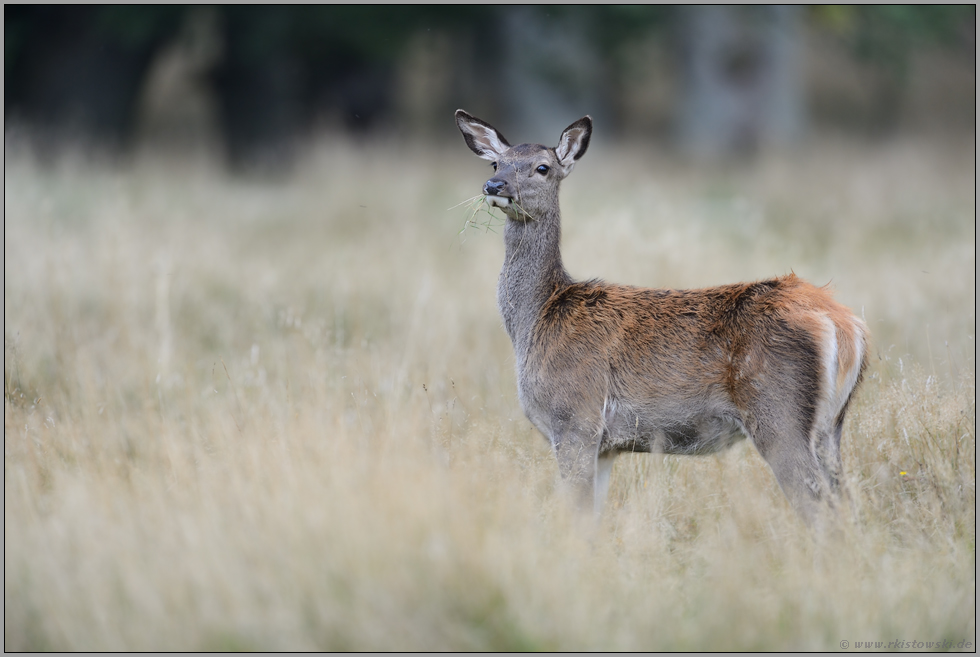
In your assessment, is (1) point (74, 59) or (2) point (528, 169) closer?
(2) point (528, 169)

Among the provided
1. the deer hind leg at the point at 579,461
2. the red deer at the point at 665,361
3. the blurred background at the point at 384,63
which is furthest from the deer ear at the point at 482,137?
the blurred background at the point at 384,63

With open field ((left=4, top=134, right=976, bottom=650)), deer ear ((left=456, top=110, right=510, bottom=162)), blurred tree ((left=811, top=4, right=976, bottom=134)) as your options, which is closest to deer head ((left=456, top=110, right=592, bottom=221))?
deer ear ((left=456, top=110, right=510, bottom=162))

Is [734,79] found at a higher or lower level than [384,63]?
lower

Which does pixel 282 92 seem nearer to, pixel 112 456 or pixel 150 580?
pixel 112 456

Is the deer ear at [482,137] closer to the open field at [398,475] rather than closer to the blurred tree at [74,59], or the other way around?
the open field at [398,475]

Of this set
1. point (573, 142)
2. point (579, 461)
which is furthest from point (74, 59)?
point (579, 461)

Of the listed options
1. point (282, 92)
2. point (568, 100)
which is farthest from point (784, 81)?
point (282, 92)

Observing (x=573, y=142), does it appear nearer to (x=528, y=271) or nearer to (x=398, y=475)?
(x=528, y=271)

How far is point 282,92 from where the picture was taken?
55.5ft

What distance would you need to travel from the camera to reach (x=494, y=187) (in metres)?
4.43

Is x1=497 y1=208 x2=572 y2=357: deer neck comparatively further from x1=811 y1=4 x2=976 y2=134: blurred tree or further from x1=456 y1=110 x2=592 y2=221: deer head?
x1=811 y1=4 x2=976 y2=134: blurred tree

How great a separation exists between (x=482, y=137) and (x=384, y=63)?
14.1 m

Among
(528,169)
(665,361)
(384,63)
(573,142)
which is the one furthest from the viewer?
(384,63)

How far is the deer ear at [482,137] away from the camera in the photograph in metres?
4.99
